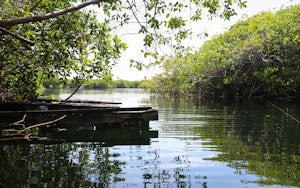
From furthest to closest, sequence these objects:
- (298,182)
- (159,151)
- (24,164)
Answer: (159,151)
(24,164)
(298,182)

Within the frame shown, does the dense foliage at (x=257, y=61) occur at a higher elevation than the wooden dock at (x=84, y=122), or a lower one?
higher

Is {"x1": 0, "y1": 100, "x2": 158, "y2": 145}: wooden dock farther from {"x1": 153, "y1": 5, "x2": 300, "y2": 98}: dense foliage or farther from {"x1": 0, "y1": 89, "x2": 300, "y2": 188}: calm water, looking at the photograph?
{"x1": 153, "y1": 5, "x2": 300, "y2": 98}: dense foliage

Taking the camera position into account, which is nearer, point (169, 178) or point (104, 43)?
point (169, 178)

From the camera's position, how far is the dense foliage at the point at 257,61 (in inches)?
752

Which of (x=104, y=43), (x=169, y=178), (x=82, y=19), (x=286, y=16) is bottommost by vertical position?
(x=169, y=178)

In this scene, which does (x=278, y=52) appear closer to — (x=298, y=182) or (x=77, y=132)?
(x=77, y=132)

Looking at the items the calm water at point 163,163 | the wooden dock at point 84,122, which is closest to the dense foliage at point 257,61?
the wooden dock at point 84,122

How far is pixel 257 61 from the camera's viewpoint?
2039cm

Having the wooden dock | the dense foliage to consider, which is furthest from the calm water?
the dense foliage

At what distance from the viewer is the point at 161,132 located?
23.1ft

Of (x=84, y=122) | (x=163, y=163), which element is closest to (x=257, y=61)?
(x=84, y=122)

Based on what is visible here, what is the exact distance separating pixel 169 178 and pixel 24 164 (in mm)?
2006

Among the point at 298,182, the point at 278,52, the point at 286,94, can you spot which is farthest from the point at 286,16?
the point at 298,182

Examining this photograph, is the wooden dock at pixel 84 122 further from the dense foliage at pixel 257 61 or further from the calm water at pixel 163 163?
the dense foliage at pixel 257 61
